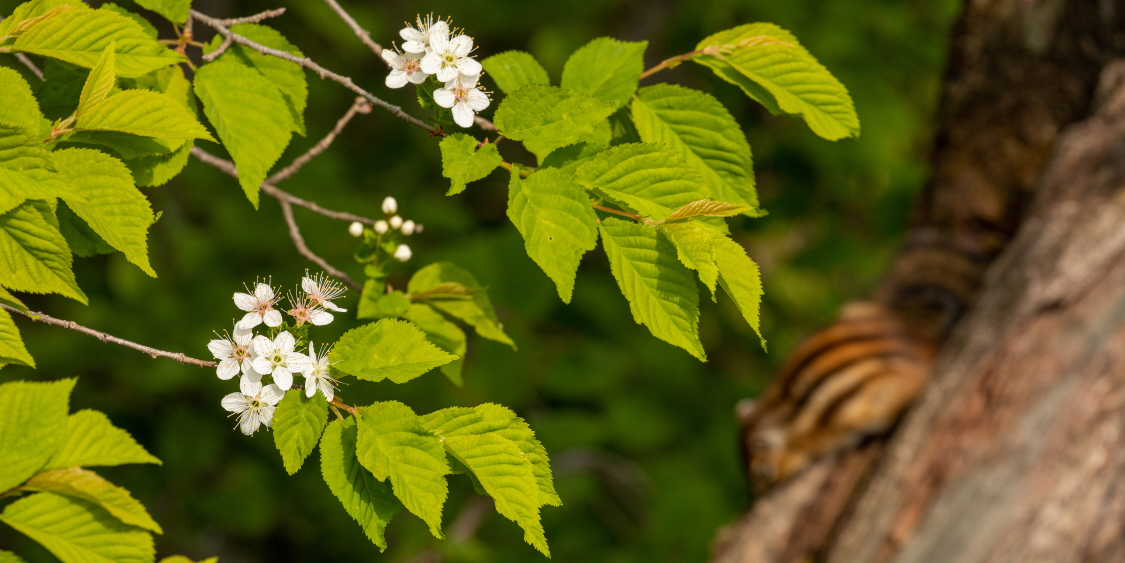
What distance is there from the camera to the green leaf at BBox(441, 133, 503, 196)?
36.8 inches

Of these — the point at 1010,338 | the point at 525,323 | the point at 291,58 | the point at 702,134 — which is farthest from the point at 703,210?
the point at 525,323

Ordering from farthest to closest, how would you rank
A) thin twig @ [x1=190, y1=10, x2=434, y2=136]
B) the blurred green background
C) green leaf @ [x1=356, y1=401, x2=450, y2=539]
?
1. the blurred green background
2. thin twig @ [x1=190, y1=10, x2=434, y2=136]
3. green leaf @ [x1=356, y1=401, x2=450, y2=539]

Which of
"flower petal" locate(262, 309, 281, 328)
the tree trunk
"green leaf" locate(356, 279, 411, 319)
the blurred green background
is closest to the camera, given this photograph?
"flower petal" locate(262, 309, 281, 328)

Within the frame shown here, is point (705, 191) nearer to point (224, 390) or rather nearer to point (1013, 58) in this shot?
point (1013, 58)

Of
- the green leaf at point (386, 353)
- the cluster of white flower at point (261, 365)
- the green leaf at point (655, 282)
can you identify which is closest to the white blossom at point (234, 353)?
the cluster of white flower at point (261, 365)

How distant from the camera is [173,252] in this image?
3771 millimetres

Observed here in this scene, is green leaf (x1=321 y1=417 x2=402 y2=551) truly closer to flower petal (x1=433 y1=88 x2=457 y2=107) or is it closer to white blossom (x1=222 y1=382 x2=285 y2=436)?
white blossom (x1=222 y1=382 x2=285 y2=436)

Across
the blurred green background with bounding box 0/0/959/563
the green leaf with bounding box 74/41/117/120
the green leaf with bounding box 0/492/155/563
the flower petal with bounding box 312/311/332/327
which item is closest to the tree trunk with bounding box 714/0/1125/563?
the blurred green background with bounding box 0/0/959/563

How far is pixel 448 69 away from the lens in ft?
3.24

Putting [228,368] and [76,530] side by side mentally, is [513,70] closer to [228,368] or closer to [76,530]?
[228,368]

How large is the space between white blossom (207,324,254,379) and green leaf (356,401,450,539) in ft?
0.50

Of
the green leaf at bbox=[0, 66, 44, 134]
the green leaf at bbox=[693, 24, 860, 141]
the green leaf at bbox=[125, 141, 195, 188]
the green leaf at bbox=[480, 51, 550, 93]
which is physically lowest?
the green leaf at bbox=[125, 141, 195, 188]

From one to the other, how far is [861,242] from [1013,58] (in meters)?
1.97

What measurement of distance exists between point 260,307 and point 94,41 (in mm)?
375
